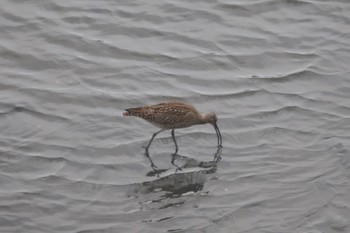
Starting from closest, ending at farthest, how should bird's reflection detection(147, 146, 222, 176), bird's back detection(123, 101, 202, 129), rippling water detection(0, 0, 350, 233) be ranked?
rippling water detection(0, 0, 350, 233)
bird's reflection detection(147, 146, 222, 176)
bird's back detection(123, 101, 202, 129)

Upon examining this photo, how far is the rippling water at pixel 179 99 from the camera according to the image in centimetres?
1048

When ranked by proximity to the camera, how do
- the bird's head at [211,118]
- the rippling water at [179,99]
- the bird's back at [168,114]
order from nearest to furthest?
the rippling water at [179,99]
the bird's back at [168,114]
the bird's head at [211,118]

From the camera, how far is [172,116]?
11.9 m

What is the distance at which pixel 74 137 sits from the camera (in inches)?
466

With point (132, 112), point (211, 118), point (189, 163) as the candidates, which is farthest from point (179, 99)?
point (189, 163)

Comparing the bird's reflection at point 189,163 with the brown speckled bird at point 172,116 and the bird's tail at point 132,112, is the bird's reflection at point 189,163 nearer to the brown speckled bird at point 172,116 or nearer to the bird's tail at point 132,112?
the brown speckled bird at point 172,116

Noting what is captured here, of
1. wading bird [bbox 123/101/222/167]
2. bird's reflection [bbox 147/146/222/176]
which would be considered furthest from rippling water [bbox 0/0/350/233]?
wading bird [bbox 123/101/222/167]

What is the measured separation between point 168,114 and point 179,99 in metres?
1.43

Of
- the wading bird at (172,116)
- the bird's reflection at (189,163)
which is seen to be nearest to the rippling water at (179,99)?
the bird's reflection at (189,163)

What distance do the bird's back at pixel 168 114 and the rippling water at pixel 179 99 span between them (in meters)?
0.35

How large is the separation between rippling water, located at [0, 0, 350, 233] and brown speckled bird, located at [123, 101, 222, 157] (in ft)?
1.00

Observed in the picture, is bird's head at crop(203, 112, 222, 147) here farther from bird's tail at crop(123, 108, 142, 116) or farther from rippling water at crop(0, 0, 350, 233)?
bird's tail at crop(123, 108, 142, 116)

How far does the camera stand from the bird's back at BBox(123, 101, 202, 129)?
11812 millimetres

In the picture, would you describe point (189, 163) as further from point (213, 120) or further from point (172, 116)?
point (213, 120)
